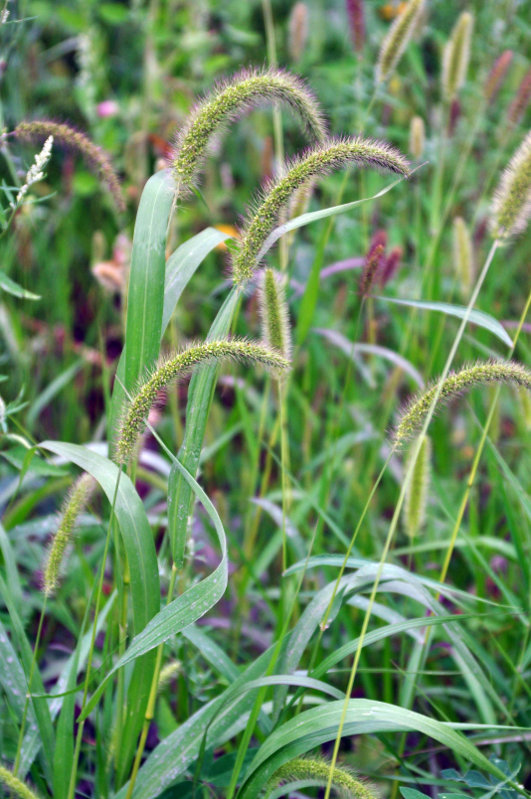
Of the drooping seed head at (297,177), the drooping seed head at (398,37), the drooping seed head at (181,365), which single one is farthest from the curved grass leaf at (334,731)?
the drooping seed head at (398,37)

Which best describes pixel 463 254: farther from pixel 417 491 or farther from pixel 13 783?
pixel 13 783

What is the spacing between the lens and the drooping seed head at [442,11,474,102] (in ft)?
6.57

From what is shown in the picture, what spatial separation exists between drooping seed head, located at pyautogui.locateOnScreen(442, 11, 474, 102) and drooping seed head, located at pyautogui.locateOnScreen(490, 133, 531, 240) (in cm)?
81

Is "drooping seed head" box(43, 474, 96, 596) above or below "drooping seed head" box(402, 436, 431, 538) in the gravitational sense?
above

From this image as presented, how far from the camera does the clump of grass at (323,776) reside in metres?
1.05

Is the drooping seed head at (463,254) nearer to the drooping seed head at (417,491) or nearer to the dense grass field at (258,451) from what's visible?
the dense grass field at (258,451)

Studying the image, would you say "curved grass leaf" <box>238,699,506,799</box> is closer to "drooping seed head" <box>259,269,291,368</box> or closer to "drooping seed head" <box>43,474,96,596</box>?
"drooping seed head" <box>43,474,96,596</box>

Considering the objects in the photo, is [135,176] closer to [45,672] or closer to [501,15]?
[501,15]

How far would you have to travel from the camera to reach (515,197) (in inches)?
53.1

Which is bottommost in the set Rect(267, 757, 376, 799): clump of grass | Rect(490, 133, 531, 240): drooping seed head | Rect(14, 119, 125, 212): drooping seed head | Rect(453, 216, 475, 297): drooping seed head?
Rect(267, 757, 376, 799): clump of grass

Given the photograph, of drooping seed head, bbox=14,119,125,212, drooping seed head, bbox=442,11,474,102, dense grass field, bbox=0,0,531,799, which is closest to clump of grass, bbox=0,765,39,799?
dense grass field, bbox=0,0,531,799

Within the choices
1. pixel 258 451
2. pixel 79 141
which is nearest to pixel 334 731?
pixel 258 451

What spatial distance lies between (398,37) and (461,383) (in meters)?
1.05

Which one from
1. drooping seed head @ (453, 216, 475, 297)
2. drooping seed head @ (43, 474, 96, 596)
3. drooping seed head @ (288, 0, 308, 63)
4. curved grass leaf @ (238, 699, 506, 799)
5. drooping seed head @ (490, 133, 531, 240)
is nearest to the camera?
curved grass leaf @ (238, 699, 506, 799)
